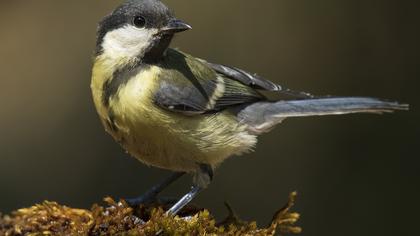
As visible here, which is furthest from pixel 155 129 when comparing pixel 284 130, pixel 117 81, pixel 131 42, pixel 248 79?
pixel 284 130

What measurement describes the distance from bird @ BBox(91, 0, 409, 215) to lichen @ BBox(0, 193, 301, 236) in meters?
0.25

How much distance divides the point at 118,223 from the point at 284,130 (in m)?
2.54

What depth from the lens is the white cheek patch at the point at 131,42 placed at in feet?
8.74

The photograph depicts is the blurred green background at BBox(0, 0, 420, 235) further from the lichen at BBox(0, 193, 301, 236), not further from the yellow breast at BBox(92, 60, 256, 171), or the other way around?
the lichen at BBox(0, 193, 301, 236)

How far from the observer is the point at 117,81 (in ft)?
8.64

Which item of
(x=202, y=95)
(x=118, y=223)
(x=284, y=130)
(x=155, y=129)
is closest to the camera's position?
(x=118, y=223)

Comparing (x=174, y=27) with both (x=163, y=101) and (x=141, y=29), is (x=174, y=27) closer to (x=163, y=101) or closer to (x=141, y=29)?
(x=141, y=29)

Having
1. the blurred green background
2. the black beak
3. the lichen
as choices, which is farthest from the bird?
the blurred green background

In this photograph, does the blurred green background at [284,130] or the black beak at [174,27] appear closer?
the black beak at [174,27]

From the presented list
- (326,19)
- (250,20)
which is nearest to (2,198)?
(250,20)

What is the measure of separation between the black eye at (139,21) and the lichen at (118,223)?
29.3 inches

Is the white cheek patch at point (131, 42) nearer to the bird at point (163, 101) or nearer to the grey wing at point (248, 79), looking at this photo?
the bird at point (163, 101)

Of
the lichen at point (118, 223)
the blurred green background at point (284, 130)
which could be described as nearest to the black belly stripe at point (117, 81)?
the lichen at point (118, 223)

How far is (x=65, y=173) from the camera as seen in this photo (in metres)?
4.70
